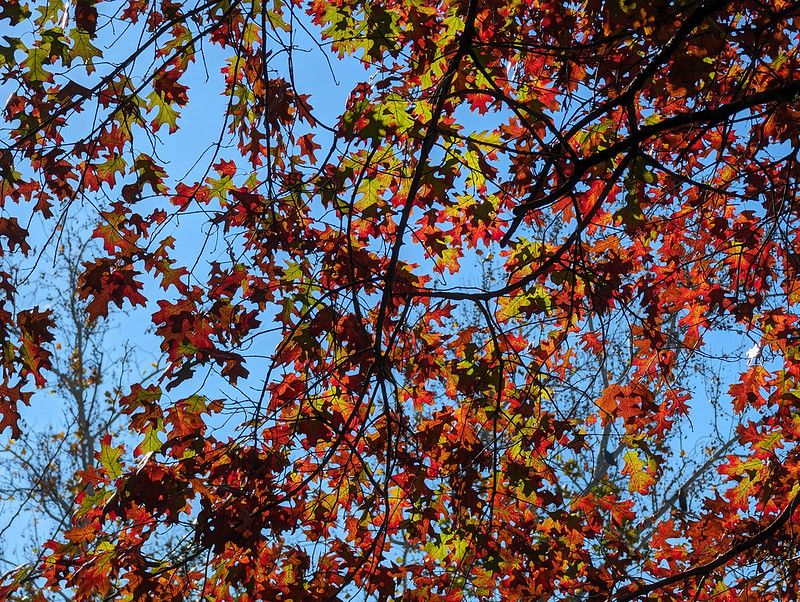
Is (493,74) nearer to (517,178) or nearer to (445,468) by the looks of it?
(517,178)

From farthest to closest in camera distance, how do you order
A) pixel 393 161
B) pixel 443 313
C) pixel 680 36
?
1. pixel 443 313
2. pixel 393 161
3. pixel 680 36

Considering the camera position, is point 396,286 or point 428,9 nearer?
point 396,286

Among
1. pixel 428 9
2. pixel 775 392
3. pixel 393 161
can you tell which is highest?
pixel 428 9

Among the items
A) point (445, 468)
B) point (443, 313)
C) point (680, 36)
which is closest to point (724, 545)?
point (445, 468)

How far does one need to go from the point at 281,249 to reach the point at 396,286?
2.21 ft

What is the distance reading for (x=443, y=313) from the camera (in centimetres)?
436

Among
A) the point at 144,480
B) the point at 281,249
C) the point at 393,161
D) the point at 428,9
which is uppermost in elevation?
the point at 428,9

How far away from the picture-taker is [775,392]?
4258 millimetres

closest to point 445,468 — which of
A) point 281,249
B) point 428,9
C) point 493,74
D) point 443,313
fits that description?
point 443,313

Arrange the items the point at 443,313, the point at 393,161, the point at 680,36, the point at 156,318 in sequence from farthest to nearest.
→ the point at 443,313, the point at 393,161, the point at 156,318, the point at 680,36

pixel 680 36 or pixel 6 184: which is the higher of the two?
pixel 6 184

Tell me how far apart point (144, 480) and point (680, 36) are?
2.54 metres

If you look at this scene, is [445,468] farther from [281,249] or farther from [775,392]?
[775,392]

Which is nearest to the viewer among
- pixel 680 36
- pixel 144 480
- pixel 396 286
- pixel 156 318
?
pixel 680 36
